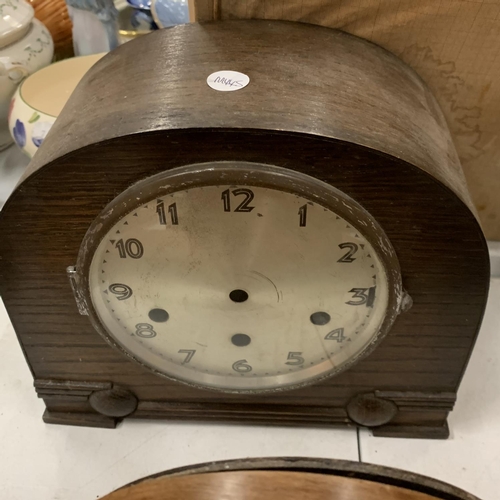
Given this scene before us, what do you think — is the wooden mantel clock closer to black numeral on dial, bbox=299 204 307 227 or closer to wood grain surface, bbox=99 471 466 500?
black numeral on dial, bbox=299 204 307 227

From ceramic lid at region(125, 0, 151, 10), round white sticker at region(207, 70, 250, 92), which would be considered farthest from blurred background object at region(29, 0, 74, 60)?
round white sticker at region(207, 70, 250, 92)

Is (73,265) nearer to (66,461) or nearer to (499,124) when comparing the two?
(66,461)

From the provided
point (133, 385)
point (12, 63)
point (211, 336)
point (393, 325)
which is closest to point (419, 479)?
point (393, 325)

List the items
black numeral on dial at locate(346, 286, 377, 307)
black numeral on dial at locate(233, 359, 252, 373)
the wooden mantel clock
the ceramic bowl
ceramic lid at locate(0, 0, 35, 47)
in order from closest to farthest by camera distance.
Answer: the wooden mantel clock
black numeral on dial at locate(346, 286, 377, 307)
black numeral on dial at locate(233, 359, 252, 373)
the ceramic bowl
ceramic lid at locate(0, 0, 35, 47)

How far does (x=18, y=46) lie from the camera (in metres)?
1.28

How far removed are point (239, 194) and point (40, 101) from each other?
0.68m

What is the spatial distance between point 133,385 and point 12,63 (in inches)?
32.0

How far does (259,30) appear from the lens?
81 cm

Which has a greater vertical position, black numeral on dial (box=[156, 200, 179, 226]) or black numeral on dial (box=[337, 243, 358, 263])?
black numeral on dial (box=[156, 200, 179, 226])

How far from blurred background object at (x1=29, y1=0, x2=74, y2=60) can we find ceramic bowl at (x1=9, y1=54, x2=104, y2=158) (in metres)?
0.30

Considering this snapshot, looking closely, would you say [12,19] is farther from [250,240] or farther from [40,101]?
[250,240]

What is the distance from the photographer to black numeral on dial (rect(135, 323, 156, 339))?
830mm

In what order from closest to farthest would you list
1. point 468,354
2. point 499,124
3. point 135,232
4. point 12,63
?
point 135,232, point 468,354, point 499,124, point 12,63

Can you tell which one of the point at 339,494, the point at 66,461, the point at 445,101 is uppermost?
the point at 445,101
